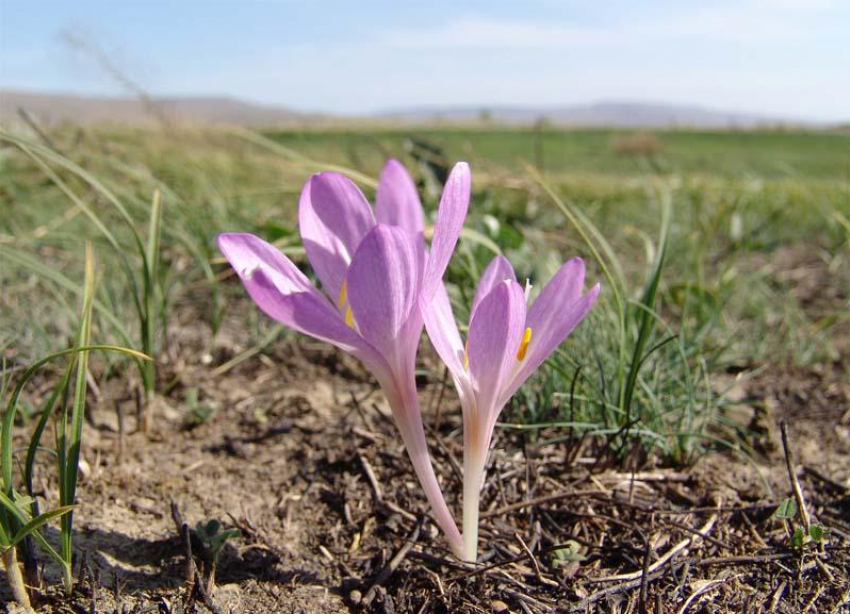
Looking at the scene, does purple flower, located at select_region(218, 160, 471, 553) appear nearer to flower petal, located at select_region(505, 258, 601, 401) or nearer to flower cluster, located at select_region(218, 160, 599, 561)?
flower cluster, located at select_region(218, 160, 599, 561)

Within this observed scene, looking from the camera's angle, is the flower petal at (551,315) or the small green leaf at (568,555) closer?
the flower petal at (551,315)

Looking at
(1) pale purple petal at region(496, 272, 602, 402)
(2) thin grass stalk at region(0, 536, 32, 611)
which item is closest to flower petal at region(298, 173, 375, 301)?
(1) pale purple petal at region(496, 272, 602, 402)

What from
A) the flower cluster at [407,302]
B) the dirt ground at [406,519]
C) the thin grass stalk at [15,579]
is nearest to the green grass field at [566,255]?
the dirt ground at [406,519]

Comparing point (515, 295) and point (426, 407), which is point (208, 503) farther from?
point (515, 295)

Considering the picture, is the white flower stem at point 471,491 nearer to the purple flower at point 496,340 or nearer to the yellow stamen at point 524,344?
the purple flower at point 496,340

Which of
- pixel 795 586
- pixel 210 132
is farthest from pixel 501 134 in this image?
pixel 795 586

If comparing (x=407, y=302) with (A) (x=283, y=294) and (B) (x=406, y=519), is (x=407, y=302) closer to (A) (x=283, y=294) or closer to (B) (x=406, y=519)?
(A) (x=283, y=294)

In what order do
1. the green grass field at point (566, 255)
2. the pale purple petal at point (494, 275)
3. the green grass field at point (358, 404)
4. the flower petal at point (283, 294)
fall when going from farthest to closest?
the green grass field at point (566, 255)
the green grass field at point (358, 404)
the pale purple petal at point (494, 275)
the flower petal at point (283, 294)

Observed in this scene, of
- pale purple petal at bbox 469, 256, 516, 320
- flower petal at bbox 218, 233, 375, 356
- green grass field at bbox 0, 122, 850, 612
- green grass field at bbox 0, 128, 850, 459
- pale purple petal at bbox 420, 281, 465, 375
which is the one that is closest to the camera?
flower petal at bbox 218, 233, 375, 356
